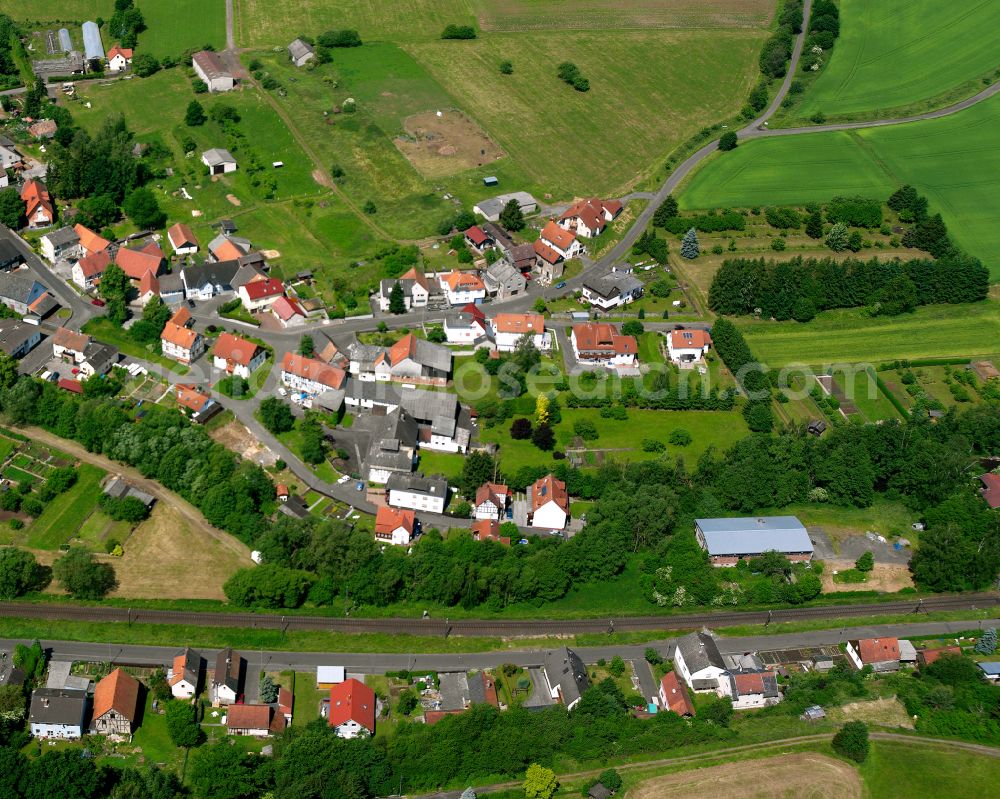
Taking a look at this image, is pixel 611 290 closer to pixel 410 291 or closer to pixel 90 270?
pixel 410 291

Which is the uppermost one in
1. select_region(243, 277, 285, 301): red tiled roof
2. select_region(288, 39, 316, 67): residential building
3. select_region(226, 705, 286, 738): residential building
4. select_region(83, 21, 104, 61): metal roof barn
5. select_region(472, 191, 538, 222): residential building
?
select_region(288, 39, 316, 67): residential building

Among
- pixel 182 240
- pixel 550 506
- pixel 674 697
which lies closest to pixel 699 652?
pixel 674 697

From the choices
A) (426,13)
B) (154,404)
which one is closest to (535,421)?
(154,404)

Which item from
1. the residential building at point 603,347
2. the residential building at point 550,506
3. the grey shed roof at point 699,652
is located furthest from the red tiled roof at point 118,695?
the residential building at point 603,347

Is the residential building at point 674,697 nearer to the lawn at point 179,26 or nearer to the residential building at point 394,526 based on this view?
the residential building at point 394,526

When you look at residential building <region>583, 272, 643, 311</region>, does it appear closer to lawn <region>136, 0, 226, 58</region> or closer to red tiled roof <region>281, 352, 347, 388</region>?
red tiled roof <region>281, 352, 347, 388</region>

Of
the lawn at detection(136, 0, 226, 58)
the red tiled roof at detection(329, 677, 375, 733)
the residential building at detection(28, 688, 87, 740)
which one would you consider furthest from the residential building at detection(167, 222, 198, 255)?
the red tiled roof at detection(329, 677, 375, 733)
